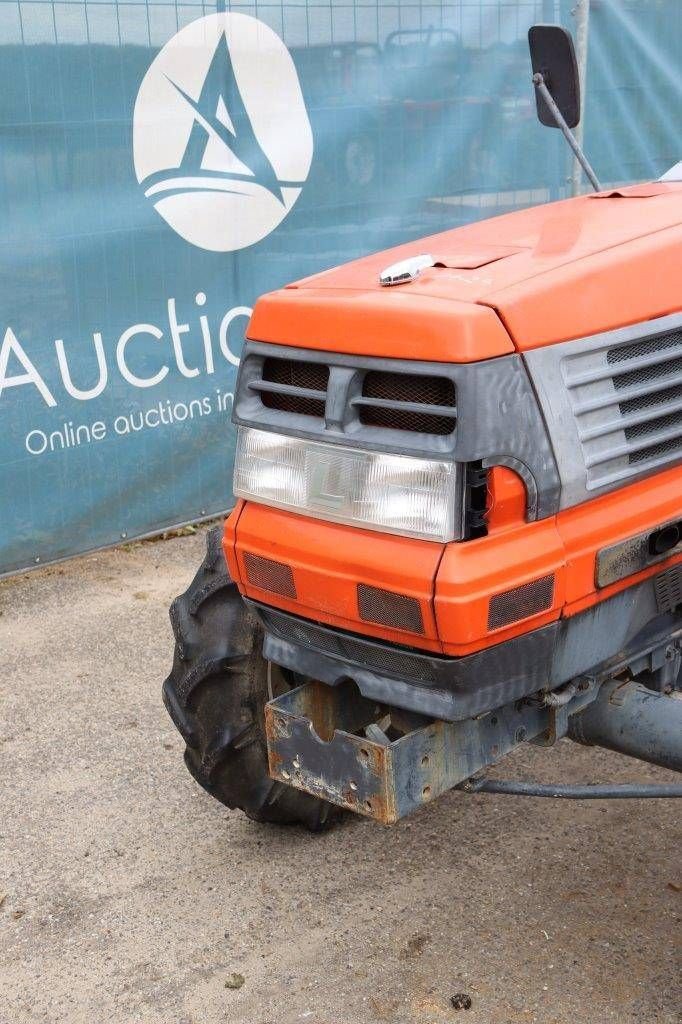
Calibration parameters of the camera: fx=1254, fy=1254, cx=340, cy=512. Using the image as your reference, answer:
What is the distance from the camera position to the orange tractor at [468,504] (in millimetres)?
2312

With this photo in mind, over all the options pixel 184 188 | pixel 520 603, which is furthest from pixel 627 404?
pixel 184 188

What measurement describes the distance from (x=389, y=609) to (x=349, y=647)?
226mm

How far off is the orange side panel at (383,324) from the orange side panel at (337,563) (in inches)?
14.1

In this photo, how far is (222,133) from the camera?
19.1ft

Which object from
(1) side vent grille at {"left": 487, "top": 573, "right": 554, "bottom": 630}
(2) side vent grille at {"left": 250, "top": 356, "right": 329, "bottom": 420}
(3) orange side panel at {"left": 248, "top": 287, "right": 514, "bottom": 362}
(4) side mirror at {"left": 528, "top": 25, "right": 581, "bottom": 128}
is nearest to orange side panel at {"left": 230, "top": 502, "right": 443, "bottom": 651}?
(1) side vent grille at {"left": 487, "top": 573, "right": 554, "bottom": 630}

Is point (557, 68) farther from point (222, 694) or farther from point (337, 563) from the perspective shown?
point (222, 694)

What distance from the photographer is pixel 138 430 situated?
5852 millimetres

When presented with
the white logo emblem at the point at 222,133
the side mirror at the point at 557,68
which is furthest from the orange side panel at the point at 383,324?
the white logo emblem at the point at 222,133

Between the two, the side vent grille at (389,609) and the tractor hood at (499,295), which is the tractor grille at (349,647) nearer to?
the side vent grille at (389,609)

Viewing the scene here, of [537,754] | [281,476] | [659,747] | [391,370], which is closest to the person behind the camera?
[391,370]

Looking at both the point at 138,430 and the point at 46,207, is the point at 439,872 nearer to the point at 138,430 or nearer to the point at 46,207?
the point at 138,430

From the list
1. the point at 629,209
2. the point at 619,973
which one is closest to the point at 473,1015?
the point at 619,973

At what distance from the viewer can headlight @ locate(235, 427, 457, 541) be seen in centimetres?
233

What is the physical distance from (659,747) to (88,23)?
4110 mm
